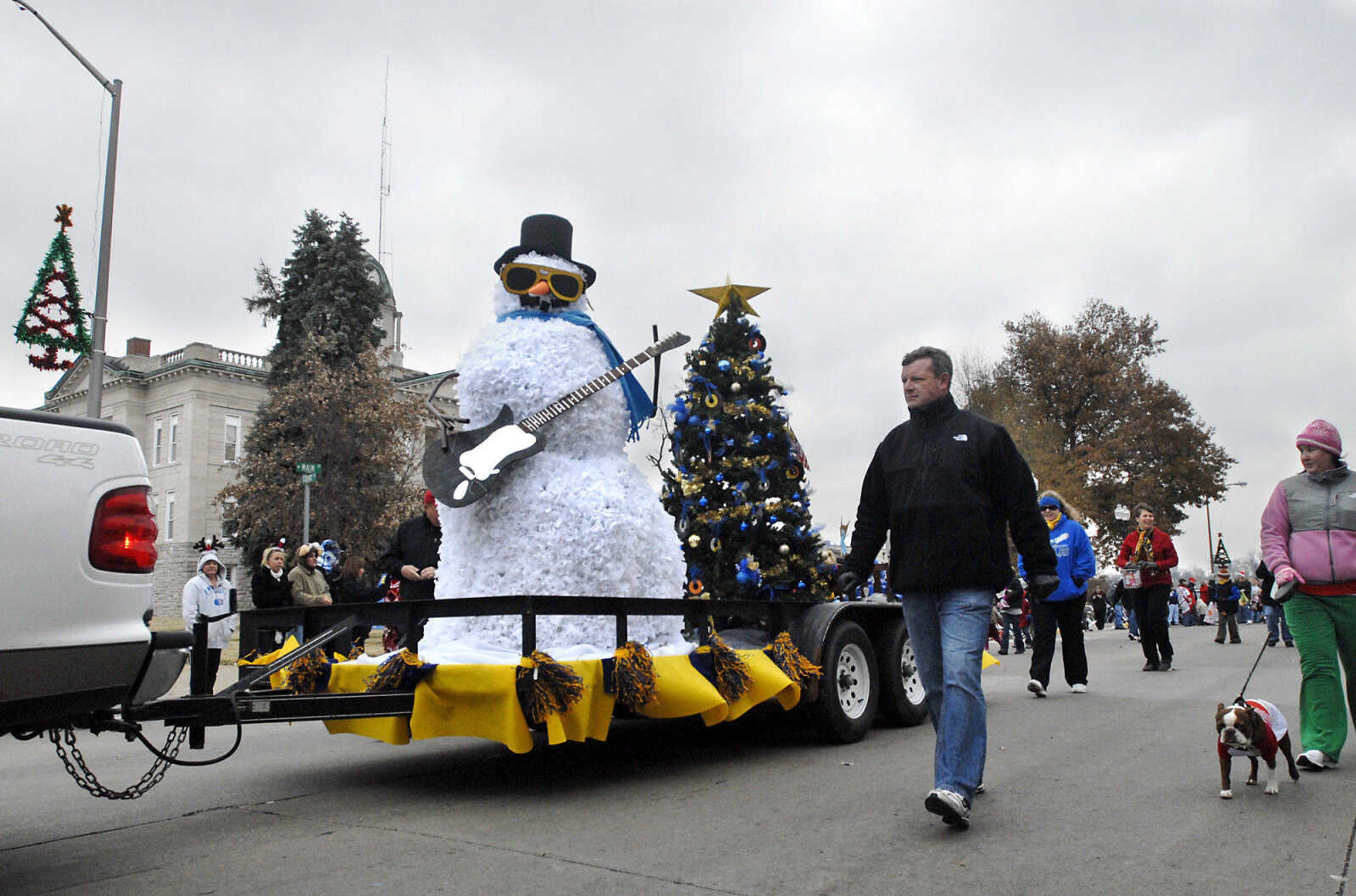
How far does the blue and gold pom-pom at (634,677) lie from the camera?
5.22 meters

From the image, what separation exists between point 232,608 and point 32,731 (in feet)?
11.5

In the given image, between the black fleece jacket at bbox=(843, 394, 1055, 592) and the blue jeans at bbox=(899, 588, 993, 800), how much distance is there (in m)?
0.09

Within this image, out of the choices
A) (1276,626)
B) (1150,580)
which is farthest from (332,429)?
(1150,580)

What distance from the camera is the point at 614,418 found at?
6672 millimetres

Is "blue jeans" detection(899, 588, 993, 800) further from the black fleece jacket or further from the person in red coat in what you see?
the person in red coat

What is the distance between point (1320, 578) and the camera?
538 centimetres

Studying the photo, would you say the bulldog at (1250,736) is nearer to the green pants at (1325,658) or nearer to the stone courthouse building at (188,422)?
the green pants at (1325,658)

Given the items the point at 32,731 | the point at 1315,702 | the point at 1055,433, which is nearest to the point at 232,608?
the point at 32,731

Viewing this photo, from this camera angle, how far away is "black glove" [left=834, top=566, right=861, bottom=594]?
4.92 m

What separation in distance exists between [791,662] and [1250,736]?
2434 mm

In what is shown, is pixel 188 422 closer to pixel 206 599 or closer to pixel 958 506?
pixel 206 599

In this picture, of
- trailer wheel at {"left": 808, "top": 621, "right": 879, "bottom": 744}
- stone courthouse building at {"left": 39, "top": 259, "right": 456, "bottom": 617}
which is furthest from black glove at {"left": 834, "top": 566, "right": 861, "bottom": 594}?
stone courthouse building at {"left": 39, "top": 259, "right": 456, "bottom": 617}

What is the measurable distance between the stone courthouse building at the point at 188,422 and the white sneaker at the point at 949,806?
42133mm

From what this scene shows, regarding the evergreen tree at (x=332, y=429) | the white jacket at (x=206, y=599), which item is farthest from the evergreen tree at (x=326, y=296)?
the white jacket at (x=206, y=599)
